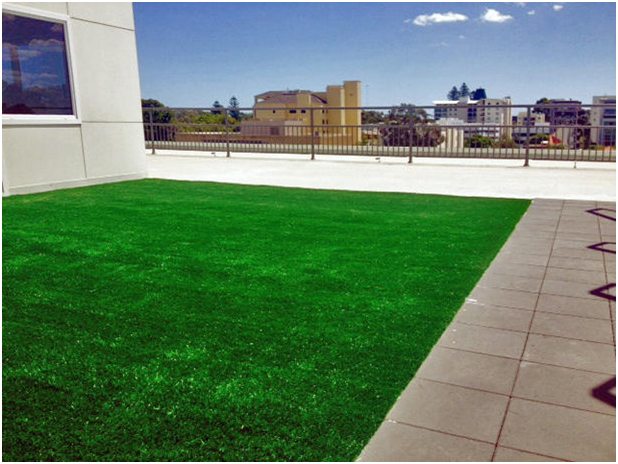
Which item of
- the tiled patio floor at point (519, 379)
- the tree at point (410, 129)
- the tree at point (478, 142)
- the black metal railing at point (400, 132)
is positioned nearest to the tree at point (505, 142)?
the black metal railing at point (400, 132)

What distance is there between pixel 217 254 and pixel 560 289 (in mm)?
3152

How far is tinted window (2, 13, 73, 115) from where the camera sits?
8.02 meters

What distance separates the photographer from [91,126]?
945 centimetres

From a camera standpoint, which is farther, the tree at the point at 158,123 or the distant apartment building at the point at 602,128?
the tree at the point at 158,123

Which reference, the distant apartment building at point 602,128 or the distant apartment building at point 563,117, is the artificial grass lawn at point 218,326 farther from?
the distant apartment building at point 602,128

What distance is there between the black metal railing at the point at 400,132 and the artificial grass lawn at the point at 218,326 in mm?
7727

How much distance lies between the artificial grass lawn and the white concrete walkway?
3.00 m

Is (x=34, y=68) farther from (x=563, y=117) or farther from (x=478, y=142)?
(x=563, y=117)

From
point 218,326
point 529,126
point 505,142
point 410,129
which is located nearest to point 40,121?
point 218,326

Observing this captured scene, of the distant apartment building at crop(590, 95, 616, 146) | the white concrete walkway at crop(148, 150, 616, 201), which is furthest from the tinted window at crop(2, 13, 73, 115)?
the distant apartment building at crop(590, 95, 616, 146)

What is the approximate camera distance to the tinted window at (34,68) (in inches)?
316

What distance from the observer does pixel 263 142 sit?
17.6 meters

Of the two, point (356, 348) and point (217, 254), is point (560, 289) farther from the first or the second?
point (217, 254)

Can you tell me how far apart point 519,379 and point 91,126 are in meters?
8.85
